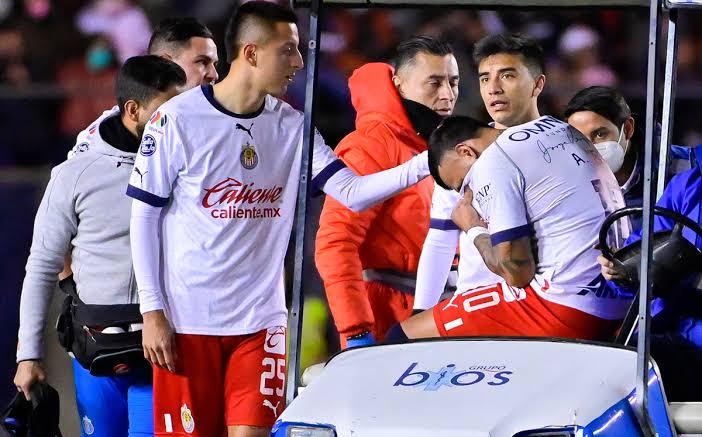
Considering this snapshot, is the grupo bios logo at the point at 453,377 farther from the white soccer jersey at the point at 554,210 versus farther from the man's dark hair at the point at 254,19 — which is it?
the man's dark hair at the point at 254,19

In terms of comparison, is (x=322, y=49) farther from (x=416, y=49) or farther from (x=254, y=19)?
(x=254, y=19)

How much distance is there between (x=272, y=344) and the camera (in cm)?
510

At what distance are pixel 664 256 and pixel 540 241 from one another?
461mm

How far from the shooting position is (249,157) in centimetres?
504

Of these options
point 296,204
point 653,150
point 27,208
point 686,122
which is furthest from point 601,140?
point 686,122

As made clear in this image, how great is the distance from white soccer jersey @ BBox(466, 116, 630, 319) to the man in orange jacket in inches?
44.4

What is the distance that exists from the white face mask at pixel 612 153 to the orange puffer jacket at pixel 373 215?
0.74m

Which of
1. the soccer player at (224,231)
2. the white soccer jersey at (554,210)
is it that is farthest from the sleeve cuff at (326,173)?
the white soccer jersey at (554,210)

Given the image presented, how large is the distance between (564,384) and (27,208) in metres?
4.12

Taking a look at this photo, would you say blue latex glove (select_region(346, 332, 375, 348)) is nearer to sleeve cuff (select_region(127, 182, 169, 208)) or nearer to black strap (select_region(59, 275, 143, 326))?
black strap (select_region(59, 275, 143, 326))

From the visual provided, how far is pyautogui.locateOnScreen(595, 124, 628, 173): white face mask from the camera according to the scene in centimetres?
565

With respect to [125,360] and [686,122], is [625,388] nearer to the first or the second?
[125,360]

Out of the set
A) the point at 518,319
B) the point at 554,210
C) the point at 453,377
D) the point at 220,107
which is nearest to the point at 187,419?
the point at 220,107

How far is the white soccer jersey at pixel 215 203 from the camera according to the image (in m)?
4.99
